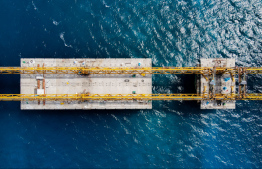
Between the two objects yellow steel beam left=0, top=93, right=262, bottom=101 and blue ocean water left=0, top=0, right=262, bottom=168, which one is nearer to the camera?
yellow steel beam left=0, top=93, right=262, bottom=101

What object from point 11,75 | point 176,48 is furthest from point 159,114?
point 11,75

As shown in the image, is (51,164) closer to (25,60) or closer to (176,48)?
(25,60)

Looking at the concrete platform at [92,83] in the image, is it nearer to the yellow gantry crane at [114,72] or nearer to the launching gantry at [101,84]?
the launching gantry at [101,84]

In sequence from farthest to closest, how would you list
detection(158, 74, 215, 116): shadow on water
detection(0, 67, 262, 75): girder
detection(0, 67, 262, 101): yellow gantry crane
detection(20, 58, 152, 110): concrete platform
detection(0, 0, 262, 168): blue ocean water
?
detection(158, 74, 215, 116): shadow on water < detection(0, 0, 262, 168): blue ocean water < detection(20, 58, 152, 110): concrete platform < detection(0, 67, 262, 101): yellow gantry crane < detection(0, 67, 262, 75): girder

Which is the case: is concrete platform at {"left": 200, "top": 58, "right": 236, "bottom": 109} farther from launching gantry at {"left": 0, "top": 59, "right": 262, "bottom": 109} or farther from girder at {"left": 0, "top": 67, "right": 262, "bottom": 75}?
girder at {"left": 0, "top": 67, "right": 262, "bottom": 75}

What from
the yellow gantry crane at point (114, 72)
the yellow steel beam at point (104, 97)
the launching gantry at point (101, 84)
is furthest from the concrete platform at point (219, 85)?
the yellow steel beam at point (104, 97)

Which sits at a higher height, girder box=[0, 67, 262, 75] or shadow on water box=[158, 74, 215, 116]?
girder box=[0, 67, 262, 75]

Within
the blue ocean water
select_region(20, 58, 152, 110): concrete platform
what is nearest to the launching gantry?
select_region(20, 58, 152, 110): concrete platform
